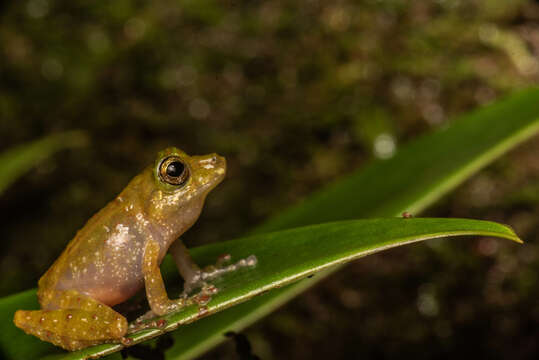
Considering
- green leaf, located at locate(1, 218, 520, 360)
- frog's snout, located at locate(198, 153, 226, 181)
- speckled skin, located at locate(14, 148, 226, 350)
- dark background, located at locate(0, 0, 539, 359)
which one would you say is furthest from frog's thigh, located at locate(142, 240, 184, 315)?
dark background, located at locate(0, 0, 539, 359)

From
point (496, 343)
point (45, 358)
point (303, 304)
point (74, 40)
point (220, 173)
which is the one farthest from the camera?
point (74, 40)

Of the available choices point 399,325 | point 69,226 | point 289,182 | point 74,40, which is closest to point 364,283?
point 399,325

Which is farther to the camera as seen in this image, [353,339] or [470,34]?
[470,34]

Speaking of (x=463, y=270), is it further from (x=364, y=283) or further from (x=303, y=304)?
(x=303, y=304)

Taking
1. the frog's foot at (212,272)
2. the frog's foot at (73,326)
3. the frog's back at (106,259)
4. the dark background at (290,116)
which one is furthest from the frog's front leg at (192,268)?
the dark background at (290,116)

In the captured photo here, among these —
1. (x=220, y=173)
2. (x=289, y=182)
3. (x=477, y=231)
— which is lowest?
(x=477, y=231)

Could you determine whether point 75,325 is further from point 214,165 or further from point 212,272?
point 214,165

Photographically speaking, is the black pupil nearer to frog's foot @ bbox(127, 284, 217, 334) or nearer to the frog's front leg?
the frog's front leg

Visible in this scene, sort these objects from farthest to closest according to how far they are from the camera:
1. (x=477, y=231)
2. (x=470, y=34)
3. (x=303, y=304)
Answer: (x=470, y=34) → (x=303, y=304) → (x=477, y=231)
